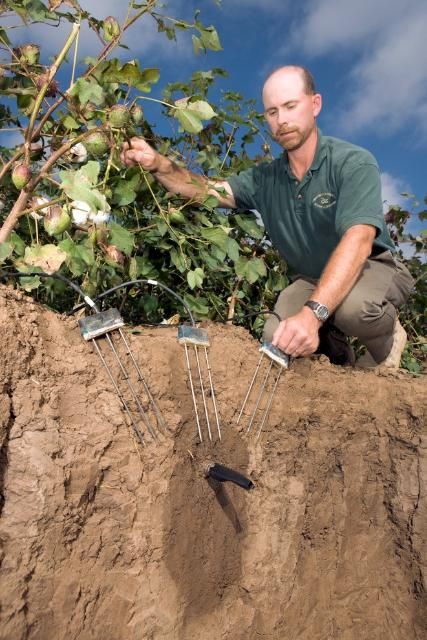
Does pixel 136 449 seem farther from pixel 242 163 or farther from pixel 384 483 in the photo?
pixel 242 163

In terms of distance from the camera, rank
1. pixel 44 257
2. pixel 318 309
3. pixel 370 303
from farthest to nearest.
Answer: pixel 370 303 → pixel 318 309 → pixel 44 257

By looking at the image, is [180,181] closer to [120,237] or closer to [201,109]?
[201,109]

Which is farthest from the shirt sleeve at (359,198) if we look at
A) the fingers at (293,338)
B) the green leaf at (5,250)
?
the green leaf at (5,250)

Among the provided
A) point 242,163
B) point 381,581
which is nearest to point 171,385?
point 381,581

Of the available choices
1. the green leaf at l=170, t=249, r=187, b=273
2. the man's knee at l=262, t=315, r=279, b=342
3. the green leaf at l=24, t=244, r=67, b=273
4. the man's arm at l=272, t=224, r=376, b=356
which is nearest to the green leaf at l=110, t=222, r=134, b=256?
the green leaf at l=24, t=244, r=67, b=273

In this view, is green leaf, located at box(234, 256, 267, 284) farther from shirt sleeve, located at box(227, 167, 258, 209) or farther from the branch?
the branch

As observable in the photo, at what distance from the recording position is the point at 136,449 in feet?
4.75

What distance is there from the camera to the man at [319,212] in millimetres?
2186

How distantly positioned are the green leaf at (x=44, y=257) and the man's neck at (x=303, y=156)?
140 cm

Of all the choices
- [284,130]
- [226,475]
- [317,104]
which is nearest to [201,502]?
[226,475]

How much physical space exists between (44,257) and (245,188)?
135 cm

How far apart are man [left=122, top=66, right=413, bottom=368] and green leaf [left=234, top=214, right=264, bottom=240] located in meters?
0.12

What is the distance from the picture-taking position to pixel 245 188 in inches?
107

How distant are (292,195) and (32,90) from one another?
1361 mm
